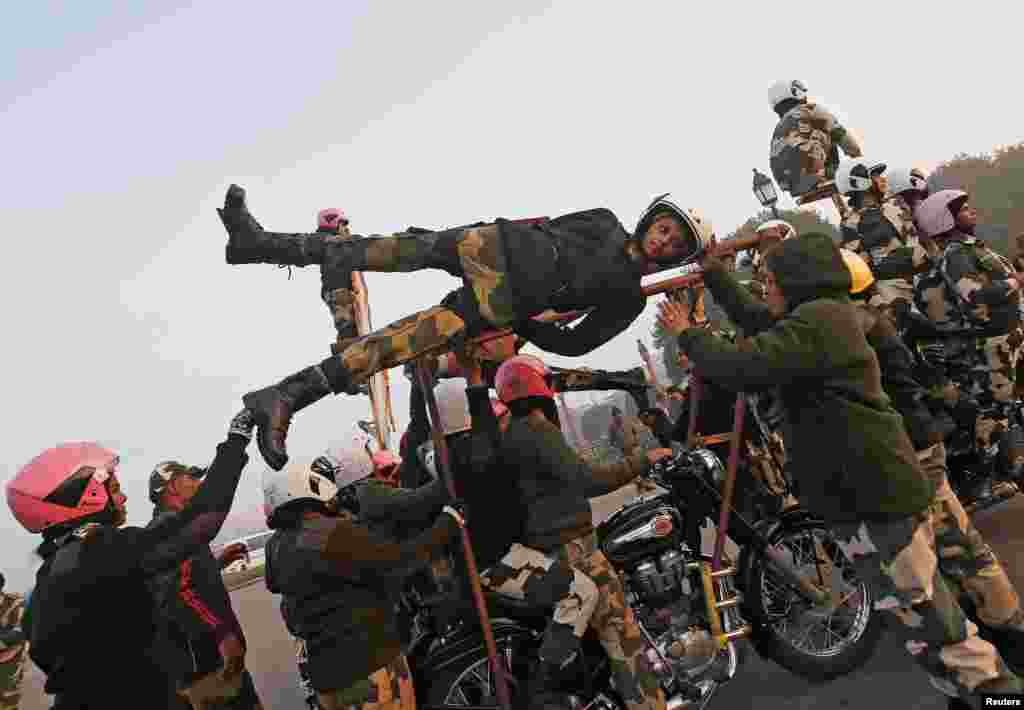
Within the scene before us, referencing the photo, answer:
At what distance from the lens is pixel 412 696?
302 cm

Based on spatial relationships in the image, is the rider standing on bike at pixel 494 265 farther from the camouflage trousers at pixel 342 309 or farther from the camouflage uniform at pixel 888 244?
the camouflage uniform at pixel 888 244

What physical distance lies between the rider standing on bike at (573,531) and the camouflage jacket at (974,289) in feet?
11.2

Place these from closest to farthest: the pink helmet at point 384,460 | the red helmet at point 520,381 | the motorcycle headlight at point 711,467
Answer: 1. the red helmet at point 520,381
2. the motorcycle headlight at point 711,467
3. the pink helmet at point 384,460

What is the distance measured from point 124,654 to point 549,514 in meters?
2.00

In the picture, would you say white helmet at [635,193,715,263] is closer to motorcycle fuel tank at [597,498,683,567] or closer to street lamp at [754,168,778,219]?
motorcycle fuel tank at [597,498,683,567]

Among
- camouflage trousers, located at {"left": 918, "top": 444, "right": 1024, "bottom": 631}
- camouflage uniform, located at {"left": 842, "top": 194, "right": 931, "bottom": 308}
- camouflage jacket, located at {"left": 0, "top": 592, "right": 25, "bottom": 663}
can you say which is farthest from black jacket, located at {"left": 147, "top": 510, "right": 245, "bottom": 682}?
camouflage uniform, located at {"left": 842, "top": 194, "right": 931, "bottom": 308}

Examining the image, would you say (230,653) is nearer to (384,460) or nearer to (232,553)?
(232,553)

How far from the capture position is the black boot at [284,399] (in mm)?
2664

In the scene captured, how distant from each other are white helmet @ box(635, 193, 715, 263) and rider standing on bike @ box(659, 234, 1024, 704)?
0.38m

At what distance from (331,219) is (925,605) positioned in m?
5.20

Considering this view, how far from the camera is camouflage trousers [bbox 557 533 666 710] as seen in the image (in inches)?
133

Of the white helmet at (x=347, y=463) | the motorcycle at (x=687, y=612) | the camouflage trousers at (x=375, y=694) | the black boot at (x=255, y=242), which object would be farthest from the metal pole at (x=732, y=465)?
the black boot at (x=255, y=242)

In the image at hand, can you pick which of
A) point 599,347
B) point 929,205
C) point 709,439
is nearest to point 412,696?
point 599,347

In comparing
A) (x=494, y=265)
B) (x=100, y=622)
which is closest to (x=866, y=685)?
(x=494, y=265)
